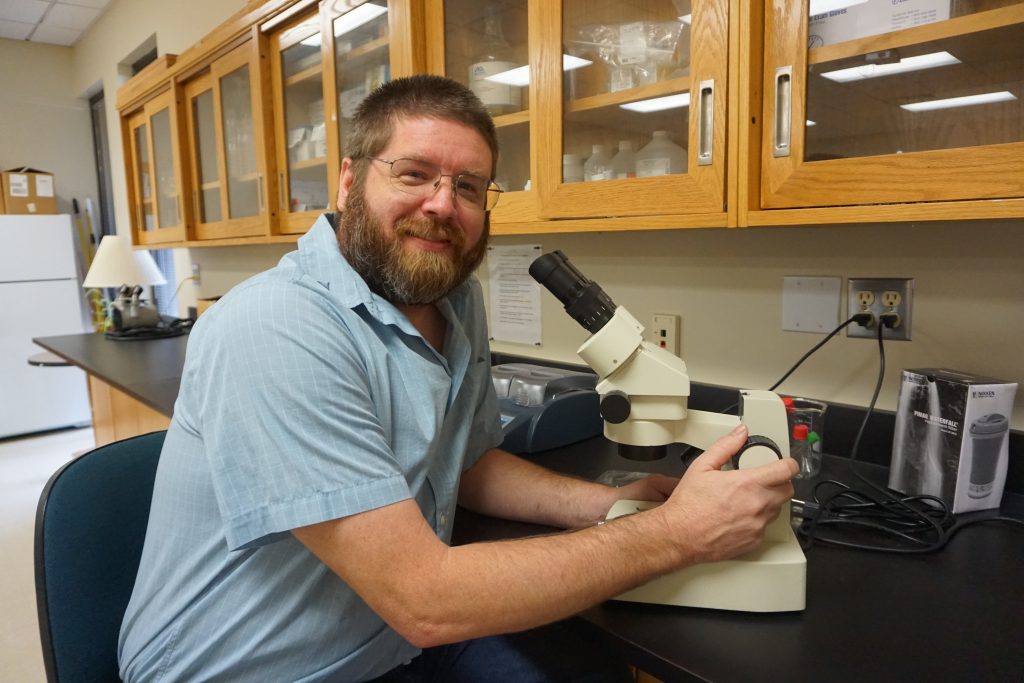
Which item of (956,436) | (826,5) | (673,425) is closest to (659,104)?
(826,5)

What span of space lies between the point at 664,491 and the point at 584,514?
133 mm

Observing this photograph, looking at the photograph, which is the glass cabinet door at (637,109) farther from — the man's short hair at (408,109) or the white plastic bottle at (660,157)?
the man's short hair at (408,109)

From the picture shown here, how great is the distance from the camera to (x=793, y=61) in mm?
927

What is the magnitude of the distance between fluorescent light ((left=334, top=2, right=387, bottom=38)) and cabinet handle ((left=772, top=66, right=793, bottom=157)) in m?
1.01

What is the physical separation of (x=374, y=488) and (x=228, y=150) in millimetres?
2097

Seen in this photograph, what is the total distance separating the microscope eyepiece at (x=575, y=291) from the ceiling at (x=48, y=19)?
14.6 feet

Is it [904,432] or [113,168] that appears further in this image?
[113,168]

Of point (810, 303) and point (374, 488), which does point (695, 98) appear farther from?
point (374, 488)

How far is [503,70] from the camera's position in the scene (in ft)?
4.57

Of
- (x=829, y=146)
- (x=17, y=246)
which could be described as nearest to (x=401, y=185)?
(x=829, y=146)

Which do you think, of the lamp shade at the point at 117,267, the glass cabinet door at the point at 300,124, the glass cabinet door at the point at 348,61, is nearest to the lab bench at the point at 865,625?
the glass cabinet door at the point at 348,61

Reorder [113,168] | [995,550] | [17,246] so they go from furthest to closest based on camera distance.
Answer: [113,168]
[17,246]
[995,550]

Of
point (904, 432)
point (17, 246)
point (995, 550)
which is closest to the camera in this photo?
point (995, 550)

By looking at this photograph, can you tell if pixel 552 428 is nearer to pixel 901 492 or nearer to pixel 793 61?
pixel 901 492
